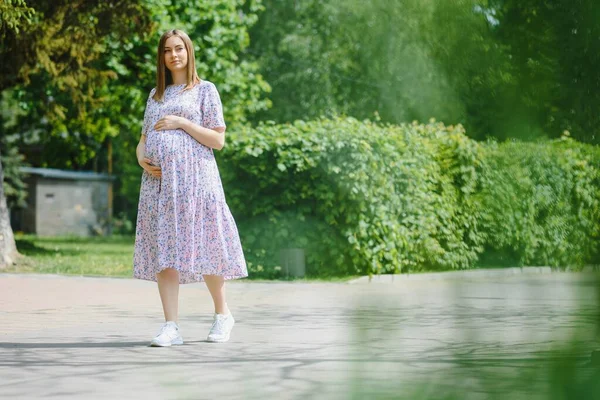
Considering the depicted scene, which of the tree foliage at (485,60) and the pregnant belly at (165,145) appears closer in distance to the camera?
the tree foliage at (485,60)

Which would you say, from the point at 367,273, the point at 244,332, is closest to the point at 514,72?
the point at 244,332

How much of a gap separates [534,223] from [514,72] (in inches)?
9.5

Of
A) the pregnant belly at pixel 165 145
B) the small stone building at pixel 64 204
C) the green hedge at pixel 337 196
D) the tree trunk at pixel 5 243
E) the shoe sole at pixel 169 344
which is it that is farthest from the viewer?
the small stone building at pixel 64 204

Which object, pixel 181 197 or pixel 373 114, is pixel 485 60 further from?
pixel 181 197

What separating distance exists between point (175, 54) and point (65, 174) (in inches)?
1941

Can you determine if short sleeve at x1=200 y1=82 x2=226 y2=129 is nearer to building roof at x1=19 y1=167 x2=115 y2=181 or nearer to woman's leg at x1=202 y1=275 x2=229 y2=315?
woman's leg at x1=202 y1=275 x2=229 y2=315

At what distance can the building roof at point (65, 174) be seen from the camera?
5366 centimetres

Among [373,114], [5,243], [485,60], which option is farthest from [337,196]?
[485,60]

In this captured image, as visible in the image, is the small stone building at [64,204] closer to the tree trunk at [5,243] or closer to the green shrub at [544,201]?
the tree trunk at [5,243]

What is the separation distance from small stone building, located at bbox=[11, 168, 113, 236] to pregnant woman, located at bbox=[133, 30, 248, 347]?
47.6 m

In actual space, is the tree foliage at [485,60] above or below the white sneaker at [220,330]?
above

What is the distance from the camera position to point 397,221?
51.0ft

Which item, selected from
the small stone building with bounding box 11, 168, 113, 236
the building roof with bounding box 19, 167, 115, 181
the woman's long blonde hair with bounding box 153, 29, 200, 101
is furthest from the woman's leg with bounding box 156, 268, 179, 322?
the small stone building with bounding box 11, 168, 113, 236

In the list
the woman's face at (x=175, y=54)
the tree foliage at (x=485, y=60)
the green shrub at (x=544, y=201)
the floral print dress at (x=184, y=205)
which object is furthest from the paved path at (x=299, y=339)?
the woman's face at (x=175, y=54)
